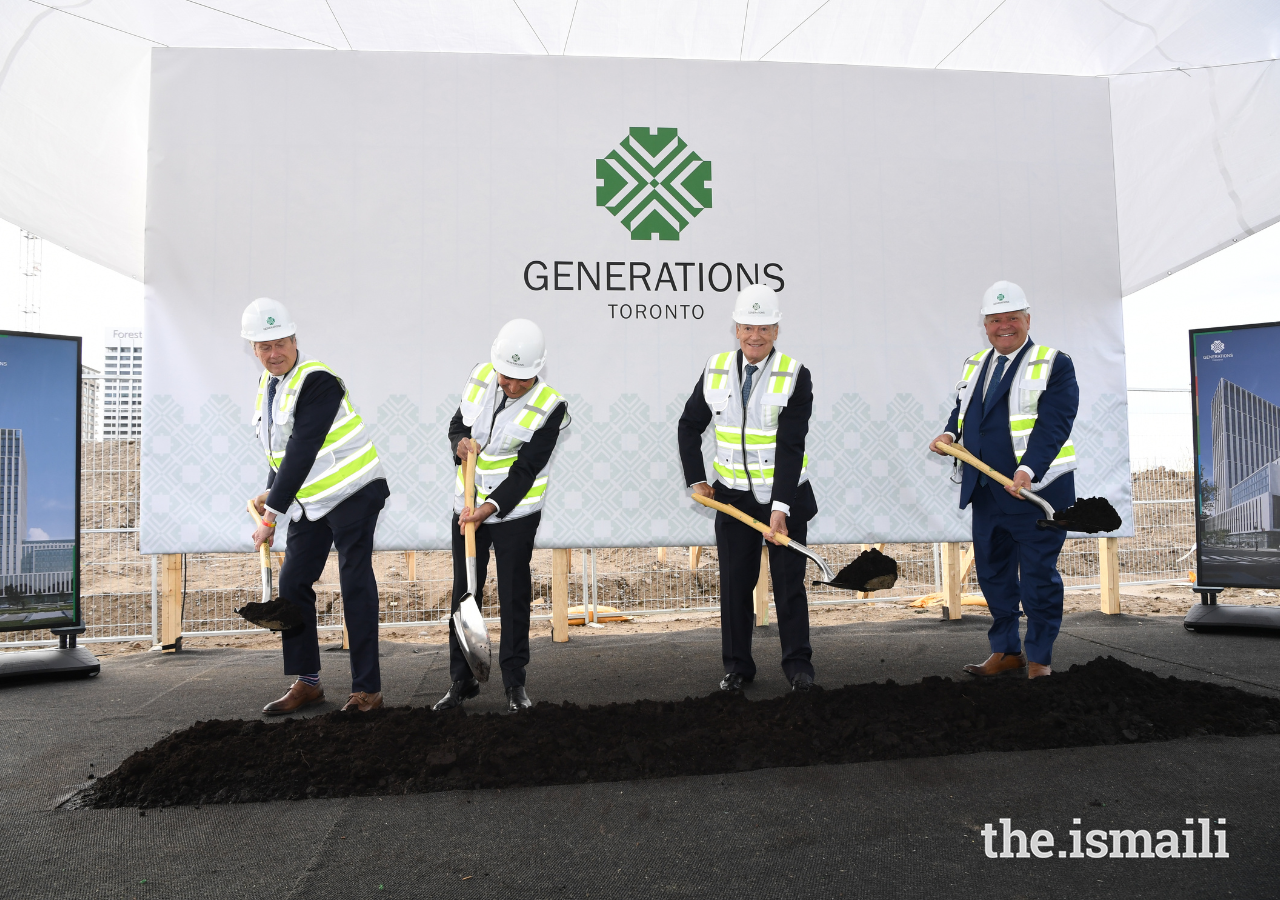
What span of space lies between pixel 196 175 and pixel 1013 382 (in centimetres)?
485

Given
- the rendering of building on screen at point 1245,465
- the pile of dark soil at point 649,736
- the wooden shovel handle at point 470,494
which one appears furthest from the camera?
the rendering of building on screen at point 1245,465

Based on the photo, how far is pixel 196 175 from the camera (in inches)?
195

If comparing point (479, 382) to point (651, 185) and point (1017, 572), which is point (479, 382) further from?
point (1017, 572)

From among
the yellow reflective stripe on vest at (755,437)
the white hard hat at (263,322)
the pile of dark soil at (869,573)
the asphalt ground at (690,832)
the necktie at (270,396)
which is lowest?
the asphalt ground at (690,832)

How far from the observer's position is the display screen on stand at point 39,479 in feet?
15.1

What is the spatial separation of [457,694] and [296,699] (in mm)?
778

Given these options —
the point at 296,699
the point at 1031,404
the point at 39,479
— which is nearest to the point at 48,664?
the point at 39,479

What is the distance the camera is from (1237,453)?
5477 mm

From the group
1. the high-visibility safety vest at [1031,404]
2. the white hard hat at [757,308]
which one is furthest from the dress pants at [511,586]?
the high-visibility safety vest at [1031,404]

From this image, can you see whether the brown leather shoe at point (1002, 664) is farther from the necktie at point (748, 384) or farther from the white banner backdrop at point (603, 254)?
the necktie at point (748, 384)

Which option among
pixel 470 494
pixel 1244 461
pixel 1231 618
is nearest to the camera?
pixel 470 494

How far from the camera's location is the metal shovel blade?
3209mm

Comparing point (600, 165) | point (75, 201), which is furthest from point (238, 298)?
point (600, 165)

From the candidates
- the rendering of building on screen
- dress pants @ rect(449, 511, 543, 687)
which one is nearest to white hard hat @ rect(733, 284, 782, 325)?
dress pants @ rect(449, 511, 543, 687)
